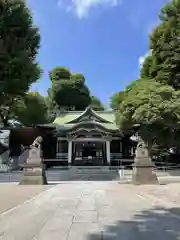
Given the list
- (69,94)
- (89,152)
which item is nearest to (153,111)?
(89,152)

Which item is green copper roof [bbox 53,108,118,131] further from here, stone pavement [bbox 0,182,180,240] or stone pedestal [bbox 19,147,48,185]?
stone pavement [bbox 0,182,180,240]

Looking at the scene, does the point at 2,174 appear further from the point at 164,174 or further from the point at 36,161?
the point at 164,174

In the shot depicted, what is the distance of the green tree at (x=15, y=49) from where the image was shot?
68.7ft

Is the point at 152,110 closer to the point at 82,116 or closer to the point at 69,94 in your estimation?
the point at 82,116

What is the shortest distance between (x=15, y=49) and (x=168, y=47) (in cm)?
1254

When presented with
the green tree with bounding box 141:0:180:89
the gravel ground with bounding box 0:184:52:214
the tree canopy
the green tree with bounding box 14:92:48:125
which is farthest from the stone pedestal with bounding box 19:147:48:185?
the green tree with bounding box 14:92:48:125

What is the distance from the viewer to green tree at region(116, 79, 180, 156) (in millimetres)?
23328

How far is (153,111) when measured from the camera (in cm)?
2341

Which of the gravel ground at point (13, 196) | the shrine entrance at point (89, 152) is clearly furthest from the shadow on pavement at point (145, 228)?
the shrine entrance at point (89, 152)

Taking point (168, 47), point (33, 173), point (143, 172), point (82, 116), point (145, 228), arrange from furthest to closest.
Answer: point (82, 116) < point (168, 47) < point (33, 173) < point (143, 172) < point (145, 228)

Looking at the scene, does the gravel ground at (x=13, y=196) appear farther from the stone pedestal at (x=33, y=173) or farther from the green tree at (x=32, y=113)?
the green tree at (x=32, y=113)

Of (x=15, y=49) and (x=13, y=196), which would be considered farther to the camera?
(x=15, y=49)

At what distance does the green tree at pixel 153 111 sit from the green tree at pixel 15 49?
7.87 m

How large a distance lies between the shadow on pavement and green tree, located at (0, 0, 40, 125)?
15.4 m
